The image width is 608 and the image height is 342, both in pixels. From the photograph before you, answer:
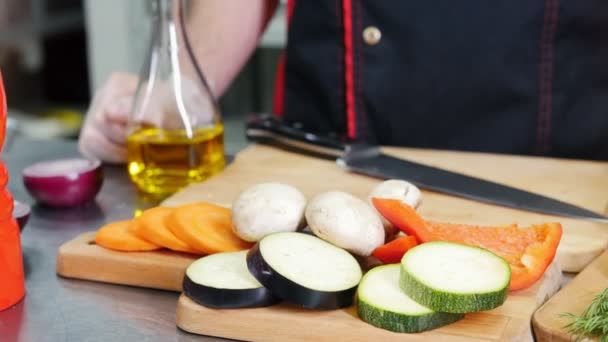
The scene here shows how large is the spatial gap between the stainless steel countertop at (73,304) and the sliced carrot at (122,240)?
1.7 inches

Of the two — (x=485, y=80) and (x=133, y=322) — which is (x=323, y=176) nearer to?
(x=485, y=80)

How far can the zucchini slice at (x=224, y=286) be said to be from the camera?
35.7 inches

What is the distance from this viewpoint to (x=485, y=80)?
58.0 inches

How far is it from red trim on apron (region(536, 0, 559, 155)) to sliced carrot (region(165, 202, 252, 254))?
1.94 ft

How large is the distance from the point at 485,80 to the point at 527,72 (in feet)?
0.19

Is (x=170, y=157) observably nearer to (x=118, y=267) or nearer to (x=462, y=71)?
(x=118, y=267)

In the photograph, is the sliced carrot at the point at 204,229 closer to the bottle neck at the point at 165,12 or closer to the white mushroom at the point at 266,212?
the white mushroom at the point at 266,212

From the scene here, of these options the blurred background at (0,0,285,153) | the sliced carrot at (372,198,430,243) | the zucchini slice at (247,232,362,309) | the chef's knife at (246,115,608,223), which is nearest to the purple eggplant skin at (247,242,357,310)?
the zucchini slice at (247,232,362,309)

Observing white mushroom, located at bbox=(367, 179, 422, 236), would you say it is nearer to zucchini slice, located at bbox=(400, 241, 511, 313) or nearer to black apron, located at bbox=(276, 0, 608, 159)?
zucchini slice, located at bbox=(400, 241, 511, 313)

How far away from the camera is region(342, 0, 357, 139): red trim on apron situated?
1.52 meters

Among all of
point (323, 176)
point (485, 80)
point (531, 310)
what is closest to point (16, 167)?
point (323, 176)

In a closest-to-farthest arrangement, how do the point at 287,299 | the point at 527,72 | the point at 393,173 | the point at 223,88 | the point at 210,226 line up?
the point at 287,299
the point at 210,226
the point at 393,173
the point at 527,72
the point at 223,88

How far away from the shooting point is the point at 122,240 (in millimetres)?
1068

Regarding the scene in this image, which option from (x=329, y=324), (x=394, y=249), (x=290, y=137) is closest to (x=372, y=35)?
(x=290, y=137)
